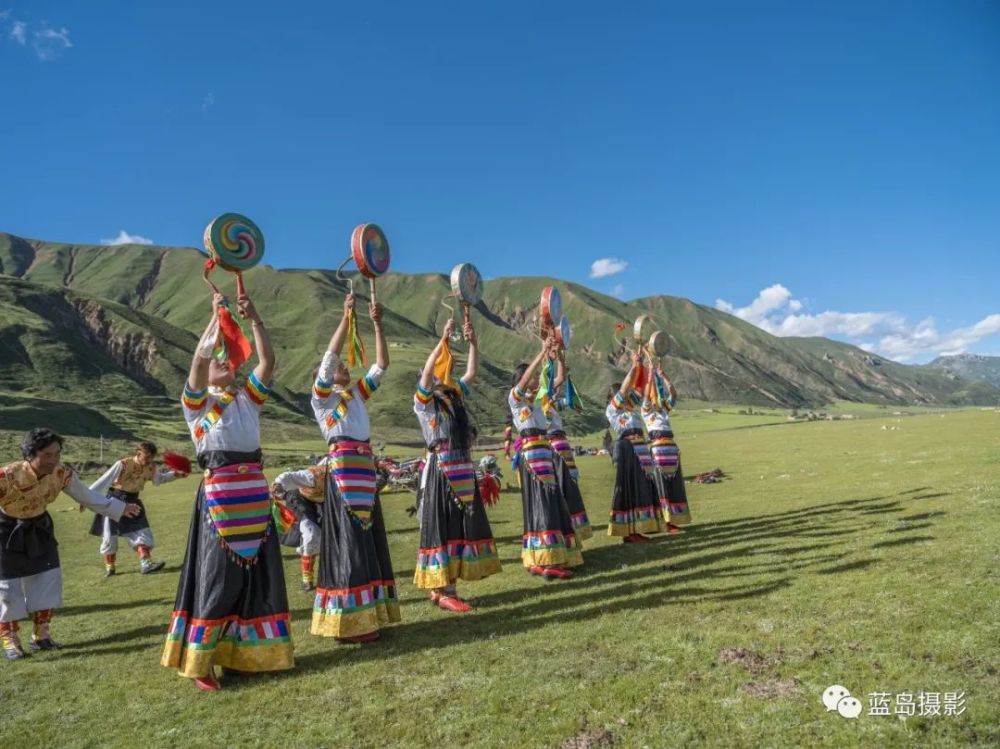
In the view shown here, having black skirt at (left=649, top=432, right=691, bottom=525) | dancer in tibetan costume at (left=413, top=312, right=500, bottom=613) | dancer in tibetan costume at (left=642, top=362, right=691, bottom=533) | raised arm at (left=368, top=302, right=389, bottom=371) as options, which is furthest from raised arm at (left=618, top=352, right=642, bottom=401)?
raised arm at (left=368, top=302, right=389, bottom=371)

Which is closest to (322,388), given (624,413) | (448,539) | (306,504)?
(448,539)

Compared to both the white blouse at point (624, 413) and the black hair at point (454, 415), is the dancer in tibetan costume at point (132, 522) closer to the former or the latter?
the black hair at point (454, 415)

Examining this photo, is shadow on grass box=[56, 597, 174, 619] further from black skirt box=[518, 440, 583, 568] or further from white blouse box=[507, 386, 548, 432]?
white blouse box=[507, 386, 548, 432]

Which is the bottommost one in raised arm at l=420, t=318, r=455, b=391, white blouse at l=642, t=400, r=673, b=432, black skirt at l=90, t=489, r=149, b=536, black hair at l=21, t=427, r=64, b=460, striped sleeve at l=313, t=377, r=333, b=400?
black skirt at l=90, t=489, r=149, b=536

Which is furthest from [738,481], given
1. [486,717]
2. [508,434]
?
[486,717]

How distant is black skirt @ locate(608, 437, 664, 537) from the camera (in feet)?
40.1

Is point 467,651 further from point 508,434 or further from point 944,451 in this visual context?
point 944,451

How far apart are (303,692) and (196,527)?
1.82 m

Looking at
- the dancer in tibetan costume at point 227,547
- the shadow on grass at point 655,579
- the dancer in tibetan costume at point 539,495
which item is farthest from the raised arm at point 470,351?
the dancer in tibetan costume at point 227,547

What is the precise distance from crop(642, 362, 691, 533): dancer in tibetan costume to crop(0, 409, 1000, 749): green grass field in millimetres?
1924

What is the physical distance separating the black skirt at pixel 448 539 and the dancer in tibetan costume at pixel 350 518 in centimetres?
108

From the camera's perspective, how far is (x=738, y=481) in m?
21.4

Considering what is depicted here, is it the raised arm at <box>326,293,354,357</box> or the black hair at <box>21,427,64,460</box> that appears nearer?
the raised arm at <box>326,293,354,357</box>

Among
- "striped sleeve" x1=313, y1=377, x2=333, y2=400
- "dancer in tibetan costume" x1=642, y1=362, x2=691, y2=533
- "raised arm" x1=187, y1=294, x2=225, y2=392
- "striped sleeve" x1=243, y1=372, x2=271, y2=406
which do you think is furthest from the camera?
"dancer in tibetan costume" x1=642, y1=362, x2=691, y2=533
